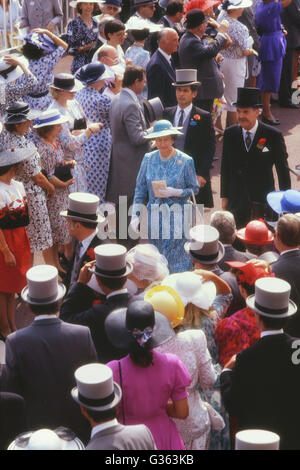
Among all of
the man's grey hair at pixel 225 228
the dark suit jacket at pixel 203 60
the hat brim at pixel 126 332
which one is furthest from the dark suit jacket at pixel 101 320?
the dark suit jacket at pixel 203 60

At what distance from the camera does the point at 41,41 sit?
7438 mm

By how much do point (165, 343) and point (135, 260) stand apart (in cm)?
96

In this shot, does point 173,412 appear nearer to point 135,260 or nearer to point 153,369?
point 153,369

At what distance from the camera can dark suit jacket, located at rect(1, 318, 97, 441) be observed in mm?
3479

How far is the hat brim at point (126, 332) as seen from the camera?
3.27 metres

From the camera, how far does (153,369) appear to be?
10.8 feet

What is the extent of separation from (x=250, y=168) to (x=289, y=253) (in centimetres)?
166

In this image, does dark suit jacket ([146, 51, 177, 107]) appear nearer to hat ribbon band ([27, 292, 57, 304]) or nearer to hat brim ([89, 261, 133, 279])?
hat brim ([89, 261, 133, 279])

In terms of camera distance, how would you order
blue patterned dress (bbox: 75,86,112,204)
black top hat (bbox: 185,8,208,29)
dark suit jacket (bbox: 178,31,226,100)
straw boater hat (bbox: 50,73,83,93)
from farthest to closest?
dark suit jacket (bbox: 178,31,226,100), black top hat (bbox: 185,8,208,29), blue patterned dress (bbox: 75,86,112,204), straw boater hat (bbox: 50,73,83,93)

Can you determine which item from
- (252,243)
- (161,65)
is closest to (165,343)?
(252,243)

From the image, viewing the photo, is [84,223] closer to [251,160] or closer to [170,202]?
[170,202]

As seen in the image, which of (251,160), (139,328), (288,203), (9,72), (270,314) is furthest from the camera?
(9,72)

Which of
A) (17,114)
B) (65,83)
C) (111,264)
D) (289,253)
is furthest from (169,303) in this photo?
(65,83)

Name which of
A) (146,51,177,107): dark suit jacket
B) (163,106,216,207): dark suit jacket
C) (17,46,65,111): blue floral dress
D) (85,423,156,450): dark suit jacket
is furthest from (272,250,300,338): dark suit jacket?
(146,51,177,107): dark suit jacket
